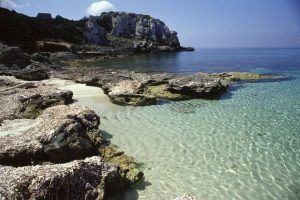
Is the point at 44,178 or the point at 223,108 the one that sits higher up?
the point at 44,178

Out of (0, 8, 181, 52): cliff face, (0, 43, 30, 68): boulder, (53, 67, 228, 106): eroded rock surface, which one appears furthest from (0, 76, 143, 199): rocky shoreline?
(0, 8, 181, 52): cliff face

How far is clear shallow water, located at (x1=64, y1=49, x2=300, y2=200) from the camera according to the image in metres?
8.43

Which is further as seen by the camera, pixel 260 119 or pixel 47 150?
pixel 260 119

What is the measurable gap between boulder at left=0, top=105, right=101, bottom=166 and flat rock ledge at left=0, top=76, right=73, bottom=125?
2.86 metres

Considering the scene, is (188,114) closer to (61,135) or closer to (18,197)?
(61,135)

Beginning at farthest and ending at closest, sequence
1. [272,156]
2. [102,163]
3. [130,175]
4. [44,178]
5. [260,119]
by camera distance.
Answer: [260,119] → [272,156] → [130,175] → [102,163] → [44,178]

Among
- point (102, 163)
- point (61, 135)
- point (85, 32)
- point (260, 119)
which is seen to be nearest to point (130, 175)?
point (102, 163)

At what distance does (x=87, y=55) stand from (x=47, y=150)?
60.0 metres

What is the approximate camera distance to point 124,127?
44.1 feet

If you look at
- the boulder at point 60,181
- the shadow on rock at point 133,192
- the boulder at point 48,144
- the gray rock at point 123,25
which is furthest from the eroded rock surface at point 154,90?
the gray rock at point 123,25

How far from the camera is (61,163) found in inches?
331

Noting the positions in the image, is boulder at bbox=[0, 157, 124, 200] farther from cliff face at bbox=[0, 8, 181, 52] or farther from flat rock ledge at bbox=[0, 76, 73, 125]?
cliff face at bbox=[0, 8, 181, 52]

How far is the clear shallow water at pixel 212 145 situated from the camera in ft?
27.7

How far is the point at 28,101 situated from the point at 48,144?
668 centimetres
